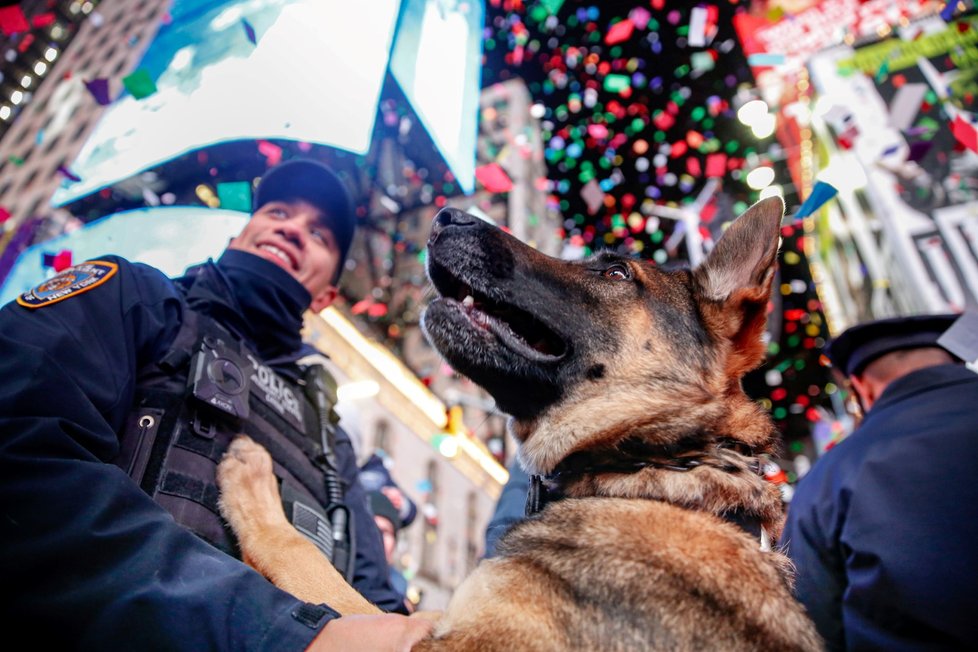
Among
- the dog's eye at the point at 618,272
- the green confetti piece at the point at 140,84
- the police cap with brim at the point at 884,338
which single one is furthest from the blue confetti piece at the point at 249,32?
the police cap with brim at the point at 884,338

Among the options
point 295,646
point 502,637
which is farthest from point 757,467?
point 295,646

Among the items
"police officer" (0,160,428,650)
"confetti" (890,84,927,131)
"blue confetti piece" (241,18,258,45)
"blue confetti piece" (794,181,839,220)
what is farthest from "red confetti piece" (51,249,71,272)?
"confetti" (890,84,927,131)

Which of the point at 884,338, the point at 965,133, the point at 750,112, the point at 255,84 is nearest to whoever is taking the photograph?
the point at 255,84

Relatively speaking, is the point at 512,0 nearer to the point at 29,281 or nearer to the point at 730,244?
the point at 730,244

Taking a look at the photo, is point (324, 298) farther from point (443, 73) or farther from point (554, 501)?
point (554, 501)

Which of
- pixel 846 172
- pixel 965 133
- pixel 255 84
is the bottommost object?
pixel 846 172

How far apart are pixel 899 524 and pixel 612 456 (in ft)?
5.14

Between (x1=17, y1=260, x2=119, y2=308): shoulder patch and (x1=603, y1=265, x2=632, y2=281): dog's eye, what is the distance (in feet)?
7.07

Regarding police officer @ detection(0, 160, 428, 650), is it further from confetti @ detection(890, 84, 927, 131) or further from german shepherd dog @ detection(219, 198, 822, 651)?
confetti @ detection(890, 84, 927, 131)

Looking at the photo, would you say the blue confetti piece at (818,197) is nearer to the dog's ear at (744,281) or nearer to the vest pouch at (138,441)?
the dog's ear at (744,281)

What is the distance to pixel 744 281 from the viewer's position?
8.16ft

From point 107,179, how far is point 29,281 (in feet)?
2.55

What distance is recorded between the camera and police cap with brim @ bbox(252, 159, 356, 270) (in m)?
3.43

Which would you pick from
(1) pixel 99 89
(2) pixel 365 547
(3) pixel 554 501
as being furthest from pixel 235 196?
(3) pixel 554 501
